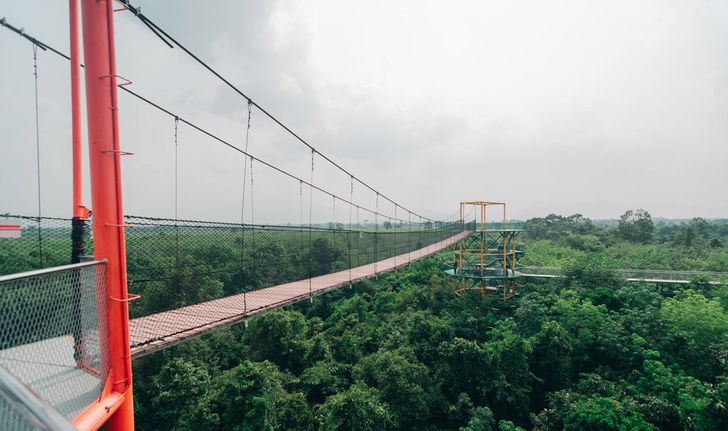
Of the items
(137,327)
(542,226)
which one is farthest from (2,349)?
(542,226)

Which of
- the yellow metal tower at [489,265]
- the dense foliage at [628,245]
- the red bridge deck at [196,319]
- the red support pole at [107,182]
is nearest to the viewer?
the red support pole at [107,182]

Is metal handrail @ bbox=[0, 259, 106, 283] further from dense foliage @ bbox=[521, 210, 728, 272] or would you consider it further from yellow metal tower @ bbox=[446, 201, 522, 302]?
dense foliage @ bbox=[521, 210, 728, 272]

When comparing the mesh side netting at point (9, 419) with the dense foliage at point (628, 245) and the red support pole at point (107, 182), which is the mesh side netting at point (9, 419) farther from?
the dense foliage at point (628, 245)

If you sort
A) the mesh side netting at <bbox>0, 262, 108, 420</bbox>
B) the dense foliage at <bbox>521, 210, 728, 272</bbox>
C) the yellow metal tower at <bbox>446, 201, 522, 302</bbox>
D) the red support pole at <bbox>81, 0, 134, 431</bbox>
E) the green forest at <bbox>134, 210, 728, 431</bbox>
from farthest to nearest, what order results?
the dense foliage at <bbox>521, 210, 728, 272</bbox> → the yellow metal tower at <bbox>446, 201, 522, 302</bbox> → the green forest at <bbox>134, 210, 728, 431</bbox> → the red support pole at <bbox>81, 0, 134, 431</bbox> → the mesh side netting at <bbox>0, 262, 108, 420</bbox>

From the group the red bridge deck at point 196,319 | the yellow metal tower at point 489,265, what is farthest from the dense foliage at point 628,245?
the red bridge deck at point 196,319

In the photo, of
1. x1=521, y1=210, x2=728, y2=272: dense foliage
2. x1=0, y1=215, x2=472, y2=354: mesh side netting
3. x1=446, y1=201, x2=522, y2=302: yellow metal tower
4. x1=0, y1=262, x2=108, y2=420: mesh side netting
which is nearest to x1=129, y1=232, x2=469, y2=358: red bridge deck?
x1=0, y1=215, x2=472, y2=354: mesh side netting
